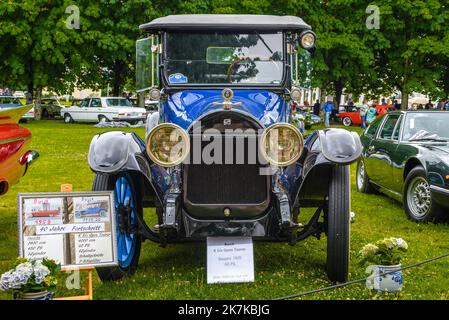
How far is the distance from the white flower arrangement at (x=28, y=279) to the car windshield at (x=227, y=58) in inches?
106

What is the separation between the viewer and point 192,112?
5664mm

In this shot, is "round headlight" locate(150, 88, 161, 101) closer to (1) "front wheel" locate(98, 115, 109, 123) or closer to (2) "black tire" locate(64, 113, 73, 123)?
(1) "front wheel" locate(98, 115, 109, 123)

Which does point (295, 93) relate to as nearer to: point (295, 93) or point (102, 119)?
point (295, 93)

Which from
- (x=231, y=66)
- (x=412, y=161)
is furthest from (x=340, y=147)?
(x=412, y=161)

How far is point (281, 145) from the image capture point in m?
4.87

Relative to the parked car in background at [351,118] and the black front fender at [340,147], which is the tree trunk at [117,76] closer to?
the parked car in background at [351,118]

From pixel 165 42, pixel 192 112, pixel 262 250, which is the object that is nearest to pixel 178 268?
pixel 262 250

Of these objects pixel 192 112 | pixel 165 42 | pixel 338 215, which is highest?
pixel 165 42

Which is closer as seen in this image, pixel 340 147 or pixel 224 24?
pixel 340 147

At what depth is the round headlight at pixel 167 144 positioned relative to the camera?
477 centimetres

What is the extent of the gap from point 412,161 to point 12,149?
5.31 metres

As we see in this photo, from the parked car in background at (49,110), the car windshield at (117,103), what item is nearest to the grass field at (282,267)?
the car windshield at (117,103)
